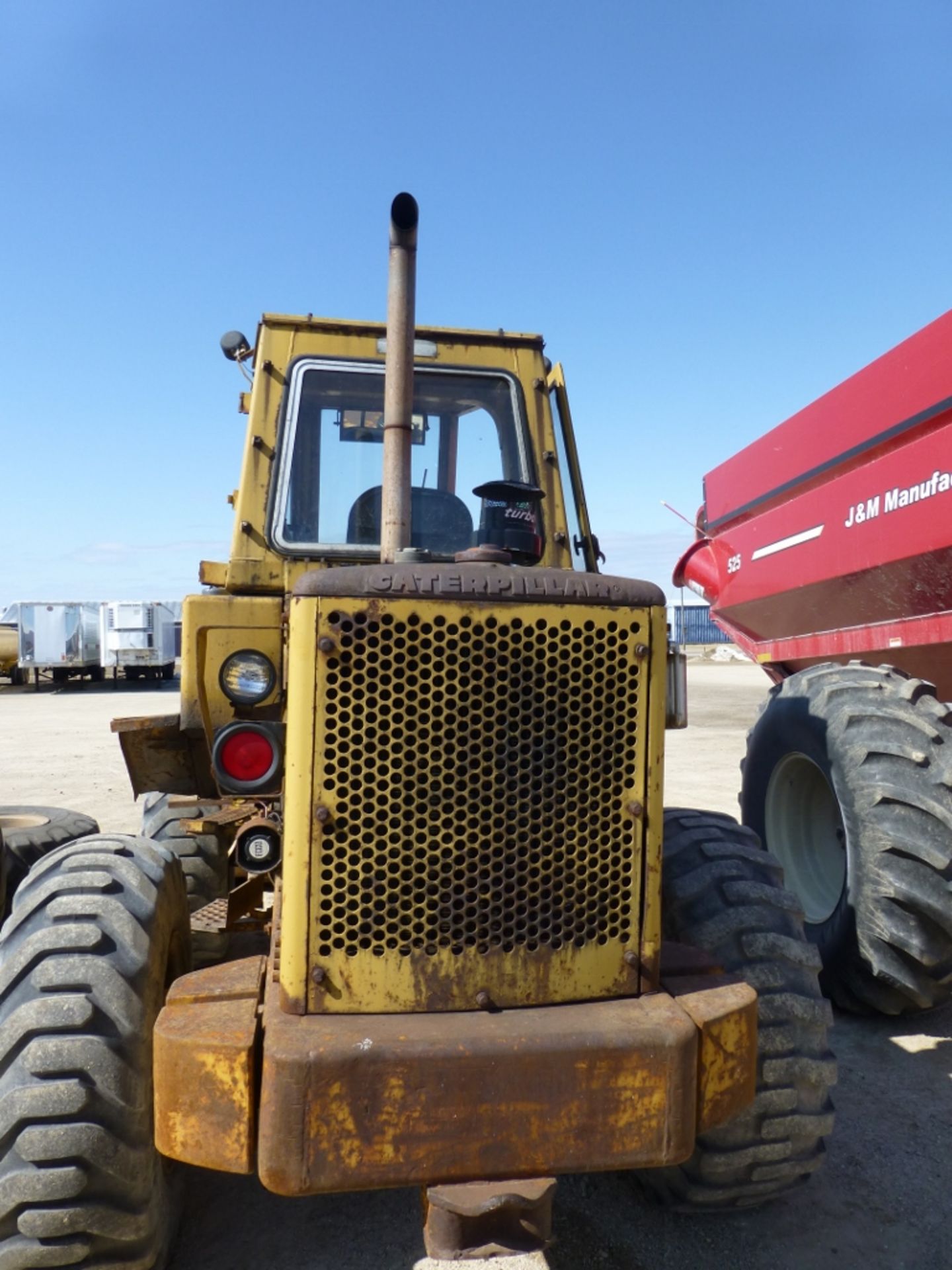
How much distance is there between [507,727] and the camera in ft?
7.02

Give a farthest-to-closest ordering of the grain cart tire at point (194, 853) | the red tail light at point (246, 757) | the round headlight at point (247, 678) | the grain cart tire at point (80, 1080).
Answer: the grain cart tire at point (194, 853)
the round headlight at point (247, 678)
the red tail light at point (246, 757)
the grain cart tire at point (80, 1080)

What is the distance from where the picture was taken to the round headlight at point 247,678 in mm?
2816

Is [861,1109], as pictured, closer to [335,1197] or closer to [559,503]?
[335,1197]

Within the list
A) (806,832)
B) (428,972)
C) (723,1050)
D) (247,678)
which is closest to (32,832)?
(247,678)

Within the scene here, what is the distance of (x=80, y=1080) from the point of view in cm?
212

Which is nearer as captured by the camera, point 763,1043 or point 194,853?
point 763,1043

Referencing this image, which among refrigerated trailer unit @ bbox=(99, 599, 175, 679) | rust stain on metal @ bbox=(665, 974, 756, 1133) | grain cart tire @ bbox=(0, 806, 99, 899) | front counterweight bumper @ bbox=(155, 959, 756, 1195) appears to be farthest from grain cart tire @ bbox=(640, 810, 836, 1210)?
refrigerated trailer unit @ bbox=(99, 599, 175, 679)

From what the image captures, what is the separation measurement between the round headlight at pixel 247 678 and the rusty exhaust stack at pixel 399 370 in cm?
54

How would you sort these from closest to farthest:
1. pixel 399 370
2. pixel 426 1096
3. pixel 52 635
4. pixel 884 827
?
pixel 426 1096
pixel 399 370
pixel 884 827
pixel 52 635

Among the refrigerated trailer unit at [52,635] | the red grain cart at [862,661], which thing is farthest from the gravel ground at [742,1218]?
the refrigerated trailer unit at [52,635]

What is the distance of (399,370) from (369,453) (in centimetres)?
104

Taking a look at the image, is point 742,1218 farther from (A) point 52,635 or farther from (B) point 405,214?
(A) point 52,635

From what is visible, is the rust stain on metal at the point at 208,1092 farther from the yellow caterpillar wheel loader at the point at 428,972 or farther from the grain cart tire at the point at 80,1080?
the grain cart tire at the point at 80,1080

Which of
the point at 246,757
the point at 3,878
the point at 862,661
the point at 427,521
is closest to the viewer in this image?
the point at 246,757
